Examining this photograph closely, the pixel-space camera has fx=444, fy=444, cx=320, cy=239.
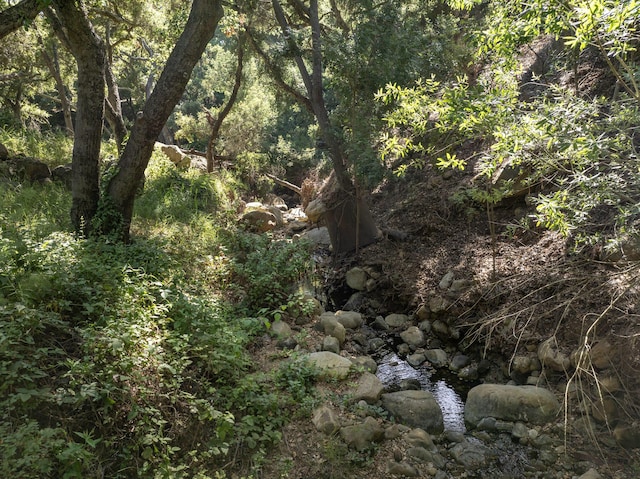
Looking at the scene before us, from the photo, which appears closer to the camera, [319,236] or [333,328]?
[333,328]

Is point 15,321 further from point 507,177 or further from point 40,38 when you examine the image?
point 40,38

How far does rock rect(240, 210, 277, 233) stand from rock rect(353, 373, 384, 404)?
4929 mm

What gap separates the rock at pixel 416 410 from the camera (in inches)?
153

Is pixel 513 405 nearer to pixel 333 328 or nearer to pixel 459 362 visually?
pixel 459 362

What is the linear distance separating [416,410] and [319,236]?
519cm

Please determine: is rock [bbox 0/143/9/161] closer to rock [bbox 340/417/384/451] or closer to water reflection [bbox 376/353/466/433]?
water reflection [bbox 376/353/466/433]

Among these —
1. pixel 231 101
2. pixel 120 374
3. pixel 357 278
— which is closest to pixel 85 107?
pixel 120 374

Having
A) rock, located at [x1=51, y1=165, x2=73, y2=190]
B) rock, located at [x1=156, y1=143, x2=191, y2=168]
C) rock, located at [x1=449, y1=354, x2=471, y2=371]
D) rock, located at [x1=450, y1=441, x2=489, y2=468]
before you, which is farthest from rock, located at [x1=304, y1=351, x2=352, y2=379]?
rock, located at [x1=156, y1=143, x2=191, y2=168]

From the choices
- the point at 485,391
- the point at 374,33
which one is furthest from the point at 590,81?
the point at 485,391

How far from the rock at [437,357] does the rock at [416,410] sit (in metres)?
0.90

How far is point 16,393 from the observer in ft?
8.78

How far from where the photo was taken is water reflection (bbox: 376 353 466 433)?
411 centimetres

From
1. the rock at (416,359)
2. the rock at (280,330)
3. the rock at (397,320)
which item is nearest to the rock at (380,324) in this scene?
the rock at (397,320)

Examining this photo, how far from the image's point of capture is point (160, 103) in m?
5.29
